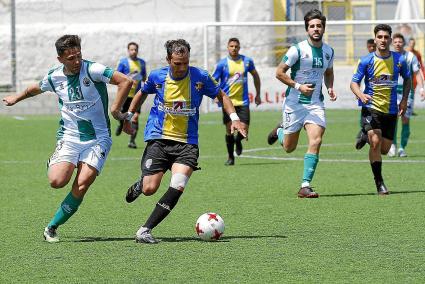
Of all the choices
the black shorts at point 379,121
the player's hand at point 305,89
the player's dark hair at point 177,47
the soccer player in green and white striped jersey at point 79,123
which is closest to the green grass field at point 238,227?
the soccer player in green and white striped jersey at point 79,123

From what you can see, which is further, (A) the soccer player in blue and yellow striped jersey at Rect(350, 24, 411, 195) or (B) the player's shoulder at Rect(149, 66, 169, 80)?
(A) the soccer player in blue and yellow striped jersey at Rect(350, 24, 411, 195)

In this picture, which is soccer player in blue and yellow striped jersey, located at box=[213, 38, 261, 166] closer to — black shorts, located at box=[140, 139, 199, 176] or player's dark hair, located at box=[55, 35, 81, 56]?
black shorts, located at box=[140, 139, 199, 176]

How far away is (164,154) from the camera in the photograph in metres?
11.0

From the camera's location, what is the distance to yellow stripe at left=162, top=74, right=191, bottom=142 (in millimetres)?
10984

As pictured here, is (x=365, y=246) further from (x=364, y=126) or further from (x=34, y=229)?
(x=364, y=126)

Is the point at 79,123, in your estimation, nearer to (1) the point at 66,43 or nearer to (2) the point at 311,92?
(1) the point at 66,43

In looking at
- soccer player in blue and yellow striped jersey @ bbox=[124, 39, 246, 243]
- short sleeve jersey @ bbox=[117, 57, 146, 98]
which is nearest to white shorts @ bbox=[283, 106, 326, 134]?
soccer player in blue and yellow striped jersey @ bbox=[124, 39, 246, 243]

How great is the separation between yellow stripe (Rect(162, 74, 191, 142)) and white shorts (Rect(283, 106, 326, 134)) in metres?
3.94

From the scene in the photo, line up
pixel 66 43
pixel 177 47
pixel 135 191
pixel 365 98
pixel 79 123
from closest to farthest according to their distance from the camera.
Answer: pixel 66 43
pixel 177 47
pixel 79 123
pixel 135 191
pixel 365 98

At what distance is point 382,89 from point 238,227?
414 cm

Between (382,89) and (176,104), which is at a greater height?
(176,104)

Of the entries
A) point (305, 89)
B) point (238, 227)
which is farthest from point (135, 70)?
point (238, 227)

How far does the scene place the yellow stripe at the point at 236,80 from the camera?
2019 cm

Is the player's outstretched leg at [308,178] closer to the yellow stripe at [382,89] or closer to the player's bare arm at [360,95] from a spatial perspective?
the player's bare arm at [360,95]
